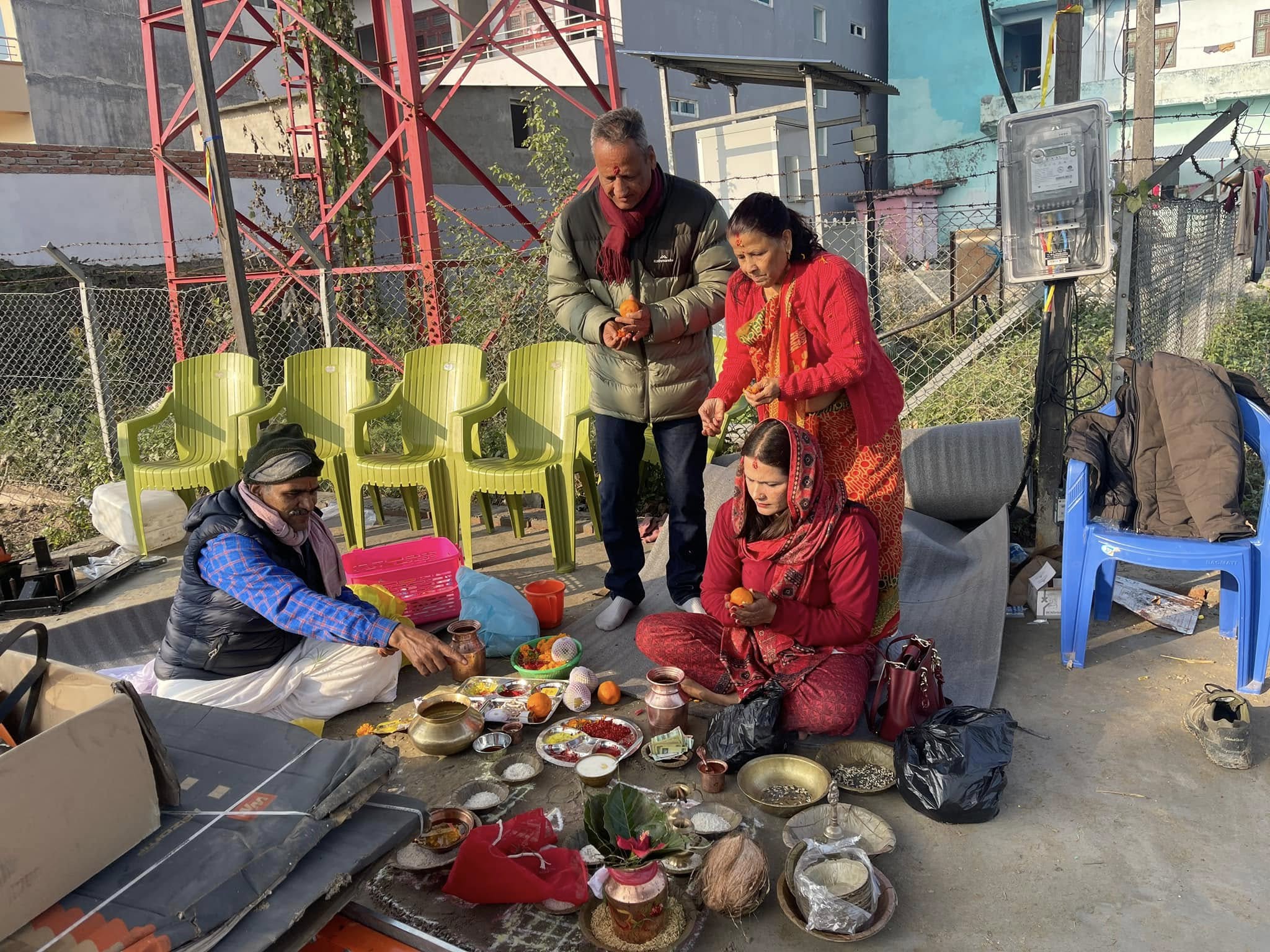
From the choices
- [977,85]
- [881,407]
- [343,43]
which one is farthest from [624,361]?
[977,85]

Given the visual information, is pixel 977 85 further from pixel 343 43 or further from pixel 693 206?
pixel 693 206

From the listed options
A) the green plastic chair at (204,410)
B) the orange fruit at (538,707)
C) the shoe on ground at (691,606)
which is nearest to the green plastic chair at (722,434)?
the shoe on ground at (691,606)

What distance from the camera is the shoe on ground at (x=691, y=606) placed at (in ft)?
13.6

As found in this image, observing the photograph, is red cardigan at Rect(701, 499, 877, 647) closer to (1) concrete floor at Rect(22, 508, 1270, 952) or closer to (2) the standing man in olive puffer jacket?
(1) concrete floor at Rect(22, 508, 1270, 952)

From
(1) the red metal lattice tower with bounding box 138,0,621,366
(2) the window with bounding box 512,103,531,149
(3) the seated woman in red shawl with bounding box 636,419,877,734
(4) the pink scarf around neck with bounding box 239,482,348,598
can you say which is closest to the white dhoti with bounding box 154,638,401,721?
(4) the pink scarf around neck with bounding box 239,482,348,598

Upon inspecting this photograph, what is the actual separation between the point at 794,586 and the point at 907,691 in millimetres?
498

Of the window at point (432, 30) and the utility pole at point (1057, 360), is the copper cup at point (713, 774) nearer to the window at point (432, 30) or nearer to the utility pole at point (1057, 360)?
the utility pole at point (1057, 360)

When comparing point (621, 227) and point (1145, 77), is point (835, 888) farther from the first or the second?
point (1145, 77)

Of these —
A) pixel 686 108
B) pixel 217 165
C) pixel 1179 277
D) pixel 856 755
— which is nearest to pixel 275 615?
pixel 856 755

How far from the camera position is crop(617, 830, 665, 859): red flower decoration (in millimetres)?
2264

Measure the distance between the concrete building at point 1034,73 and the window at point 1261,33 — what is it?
0.02m

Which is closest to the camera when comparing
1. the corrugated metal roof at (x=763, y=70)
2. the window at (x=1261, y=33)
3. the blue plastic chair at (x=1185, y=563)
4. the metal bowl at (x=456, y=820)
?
the metal bowl at (x=456, y=820)

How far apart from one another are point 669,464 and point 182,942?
2.83 m

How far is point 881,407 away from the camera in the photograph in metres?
3.51
